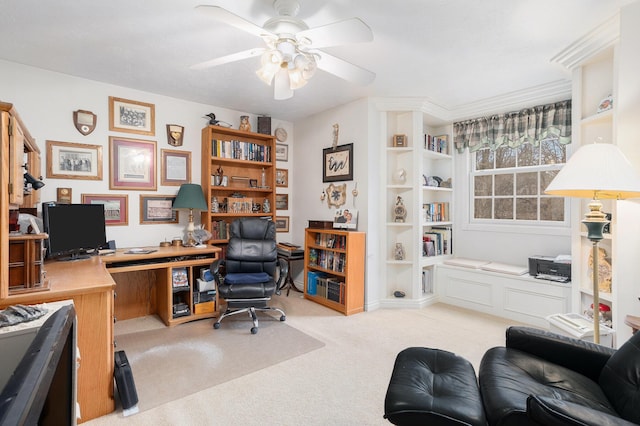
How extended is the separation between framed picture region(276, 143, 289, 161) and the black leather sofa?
3.41 m

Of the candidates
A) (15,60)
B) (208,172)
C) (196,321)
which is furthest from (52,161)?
(196,321)

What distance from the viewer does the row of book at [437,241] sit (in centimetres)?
390

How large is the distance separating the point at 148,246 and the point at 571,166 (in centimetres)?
375

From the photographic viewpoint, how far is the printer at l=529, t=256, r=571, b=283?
9.77ft

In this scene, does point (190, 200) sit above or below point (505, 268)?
above

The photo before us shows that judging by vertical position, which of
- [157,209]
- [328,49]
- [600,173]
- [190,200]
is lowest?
[157,209]

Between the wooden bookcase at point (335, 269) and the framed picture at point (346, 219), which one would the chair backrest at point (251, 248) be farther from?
the framed picture at point (346, 219)

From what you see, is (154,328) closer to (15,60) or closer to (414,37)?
(15,60)

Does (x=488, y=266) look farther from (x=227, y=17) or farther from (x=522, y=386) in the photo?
(x=227, y=17)

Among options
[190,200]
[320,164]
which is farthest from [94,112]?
[320,164]

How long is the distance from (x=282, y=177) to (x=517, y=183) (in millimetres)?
3004

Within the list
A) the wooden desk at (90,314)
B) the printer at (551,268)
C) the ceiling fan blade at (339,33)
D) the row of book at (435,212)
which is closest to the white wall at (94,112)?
the wooden desk at (90,314)

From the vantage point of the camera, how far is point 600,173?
1621 mm

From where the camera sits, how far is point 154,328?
3.01 meters
